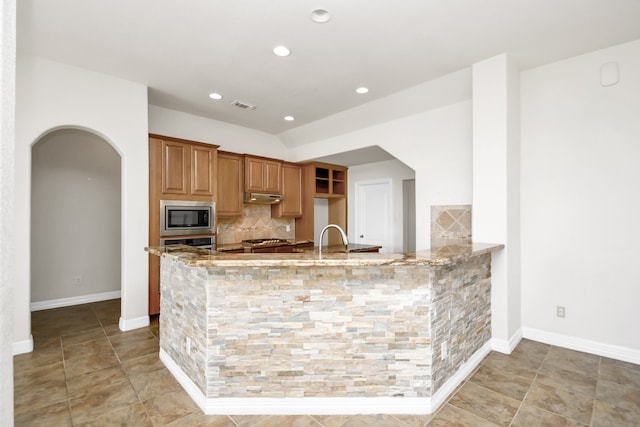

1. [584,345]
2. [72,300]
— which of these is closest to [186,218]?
[72,300]

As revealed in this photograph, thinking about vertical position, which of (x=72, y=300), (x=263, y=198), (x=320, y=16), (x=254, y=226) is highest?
(x=320, y=16)

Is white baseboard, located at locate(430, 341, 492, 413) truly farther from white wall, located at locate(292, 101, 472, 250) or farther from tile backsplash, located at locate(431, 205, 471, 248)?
white wall, located at locate(292, 101, 472, 250)

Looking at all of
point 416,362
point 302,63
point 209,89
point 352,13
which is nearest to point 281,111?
point 209,89

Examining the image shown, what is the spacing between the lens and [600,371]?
2.63 m

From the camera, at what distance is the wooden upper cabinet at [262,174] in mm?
5175

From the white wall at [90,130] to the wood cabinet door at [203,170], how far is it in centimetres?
66

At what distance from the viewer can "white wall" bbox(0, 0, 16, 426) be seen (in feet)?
2.12

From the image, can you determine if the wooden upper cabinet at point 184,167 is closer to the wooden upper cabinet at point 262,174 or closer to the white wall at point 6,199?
the wooden upper cabinet at point 262,174

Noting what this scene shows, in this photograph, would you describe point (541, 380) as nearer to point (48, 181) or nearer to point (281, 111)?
point (281, 111)

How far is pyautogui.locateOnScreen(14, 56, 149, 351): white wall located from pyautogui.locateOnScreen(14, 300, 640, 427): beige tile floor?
601mm

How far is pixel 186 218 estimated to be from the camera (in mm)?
4227

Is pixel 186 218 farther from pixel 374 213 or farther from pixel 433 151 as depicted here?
pixel 374 213

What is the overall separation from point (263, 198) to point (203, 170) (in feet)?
3.89

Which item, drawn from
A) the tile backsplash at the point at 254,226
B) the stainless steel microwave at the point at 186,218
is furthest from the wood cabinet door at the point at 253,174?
the stainless steel microwave at the point at 186,218
